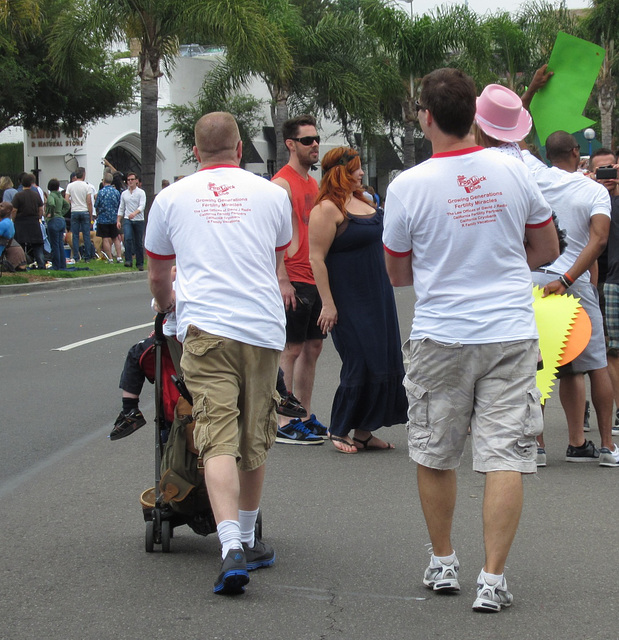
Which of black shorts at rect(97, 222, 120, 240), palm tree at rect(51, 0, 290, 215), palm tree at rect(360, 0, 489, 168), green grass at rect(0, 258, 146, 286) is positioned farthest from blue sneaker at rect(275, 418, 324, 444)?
palm tree at rect(360, 0, 489, 168)

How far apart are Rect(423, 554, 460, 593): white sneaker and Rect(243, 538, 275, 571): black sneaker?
722 millimetres

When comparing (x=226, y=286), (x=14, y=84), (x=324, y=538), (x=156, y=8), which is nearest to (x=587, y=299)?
(x=324, y=538)

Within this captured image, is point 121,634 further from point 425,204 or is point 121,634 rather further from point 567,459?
point 567,459

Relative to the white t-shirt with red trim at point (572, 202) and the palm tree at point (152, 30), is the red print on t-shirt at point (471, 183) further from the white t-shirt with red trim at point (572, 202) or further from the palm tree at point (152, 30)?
the palm tree at point (152, 30)

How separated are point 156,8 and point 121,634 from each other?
20931 mm

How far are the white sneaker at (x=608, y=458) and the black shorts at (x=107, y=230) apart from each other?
1808cm

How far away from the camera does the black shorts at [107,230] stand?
911 inches

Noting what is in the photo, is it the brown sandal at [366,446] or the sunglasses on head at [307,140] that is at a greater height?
the sunglasses on head at [307,140]

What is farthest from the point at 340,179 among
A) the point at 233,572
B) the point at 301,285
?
the point at 233,572

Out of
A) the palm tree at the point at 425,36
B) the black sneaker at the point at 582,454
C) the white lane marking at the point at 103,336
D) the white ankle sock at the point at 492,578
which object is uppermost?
the palm tree at the point at 425,36

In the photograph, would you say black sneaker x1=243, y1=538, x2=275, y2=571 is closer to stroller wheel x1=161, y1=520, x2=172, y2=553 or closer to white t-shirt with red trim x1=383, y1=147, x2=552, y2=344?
stroller wheel x1=161, y1=520, x2=172, y2=553

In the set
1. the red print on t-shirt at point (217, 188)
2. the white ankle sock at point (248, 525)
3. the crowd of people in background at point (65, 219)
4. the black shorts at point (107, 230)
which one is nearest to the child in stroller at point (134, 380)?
the white ankle sock at point (248, 525)

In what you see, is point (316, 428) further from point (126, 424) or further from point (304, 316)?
point (126, 424)

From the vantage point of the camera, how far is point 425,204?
3.85 metres
